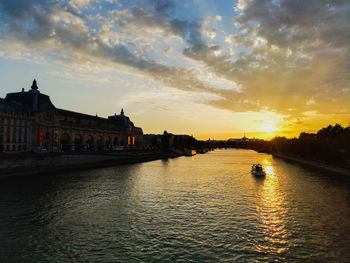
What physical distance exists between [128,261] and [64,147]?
109309 mm

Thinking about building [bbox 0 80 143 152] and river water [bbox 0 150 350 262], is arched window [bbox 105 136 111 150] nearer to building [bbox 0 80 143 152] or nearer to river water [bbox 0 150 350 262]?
building [bbox 0 80 143 152]

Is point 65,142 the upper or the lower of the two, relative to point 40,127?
lower

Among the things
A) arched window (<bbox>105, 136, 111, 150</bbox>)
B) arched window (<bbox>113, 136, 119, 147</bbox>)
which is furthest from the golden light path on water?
arched window (<bbox>113, 136, 119, 147</bbox>)

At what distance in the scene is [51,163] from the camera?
244ft

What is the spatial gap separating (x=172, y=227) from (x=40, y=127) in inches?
3552

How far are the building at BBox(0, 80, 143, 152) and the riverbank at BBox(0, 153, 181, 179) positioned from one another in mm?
15827

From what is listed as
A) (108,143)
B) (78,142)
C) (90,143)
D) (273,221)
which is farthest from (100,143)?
(273,221)

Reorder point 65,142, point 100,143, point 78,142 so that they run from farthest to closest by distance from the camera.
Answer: point 100,143, point 78,142, point 65,142

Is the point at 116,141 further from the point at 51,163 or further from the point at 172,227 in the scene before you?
the point at 172,227

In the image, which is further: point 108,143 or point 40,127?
point 108,143

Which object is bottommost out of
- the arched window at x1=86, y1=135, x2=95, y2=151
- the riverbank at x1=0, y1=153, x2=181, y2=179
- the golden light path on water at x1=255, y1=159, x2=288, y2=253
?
the golden light path on water at x1=255, y1=159, x2=288, y2=253

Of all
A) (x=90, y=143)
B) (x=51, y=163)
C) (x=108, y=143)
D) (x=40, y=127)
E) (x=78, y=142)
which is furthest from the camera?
(x=108, y=143)

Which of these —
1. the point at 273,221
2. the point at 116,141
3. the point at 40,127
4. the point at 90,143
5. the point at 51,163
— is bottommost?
the point at 273,221

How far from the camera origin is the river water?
19.2m
